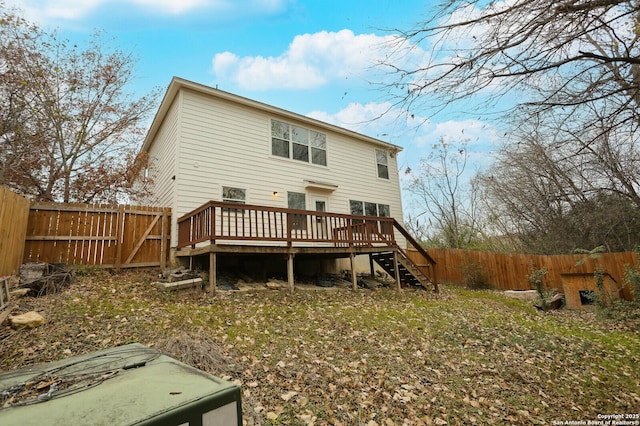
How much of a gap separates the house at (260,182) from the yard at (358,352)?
2034 mm

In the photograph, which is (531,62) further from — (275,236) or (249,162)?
(249,162)

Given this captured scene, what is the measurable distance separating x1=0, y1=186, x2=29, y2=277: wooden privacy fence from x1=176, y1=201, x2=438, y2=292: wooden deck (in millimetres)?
3332

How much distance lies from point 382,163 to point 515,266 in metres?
7.39

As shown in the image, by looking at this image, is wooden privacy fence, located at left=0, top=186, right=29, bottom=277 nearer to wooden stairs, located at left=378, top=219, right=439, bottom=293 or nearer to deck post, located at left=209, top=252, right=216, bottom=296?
deck post, located at left=209, top=252, right=216, bottom=296

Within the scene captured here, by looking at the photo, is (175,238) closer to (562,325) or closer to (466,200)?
(562,325)

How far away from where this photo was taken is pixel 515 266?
1205 centimetres

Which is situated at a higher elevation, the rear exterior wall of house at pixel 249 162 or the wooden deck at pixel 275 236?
the rear exterior wall of house at pixel 249 162

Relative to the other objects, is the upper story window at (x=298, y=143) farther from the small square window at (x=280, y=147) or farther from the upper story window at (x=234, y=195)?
the upper story window at (x=234, y=195)

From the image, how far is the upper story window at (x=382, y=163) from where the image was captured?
47.9 ft

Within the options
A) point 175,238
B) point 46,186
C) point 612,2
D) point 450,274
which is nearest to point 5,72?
point 46,186

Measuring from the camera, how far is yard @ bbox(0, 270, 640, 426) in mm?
3260

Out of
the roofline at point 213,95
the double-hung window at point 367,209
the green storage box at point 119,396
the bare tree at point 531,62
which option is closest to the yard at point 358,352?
the green storage box at point 119,396

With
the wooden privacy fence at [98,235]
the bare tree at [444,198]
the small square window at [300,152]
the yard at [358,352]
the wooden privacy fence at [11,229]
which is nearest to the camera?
the yard at [358,352]

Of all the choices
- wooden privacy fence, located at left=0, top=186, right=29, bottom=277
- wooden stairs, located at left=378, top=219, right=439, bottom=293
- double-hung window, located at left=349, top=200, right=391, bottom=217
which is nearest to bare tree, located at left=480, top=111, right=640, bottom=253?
wooden stairs, located at left=378, top=219, right=439, bottom=293
